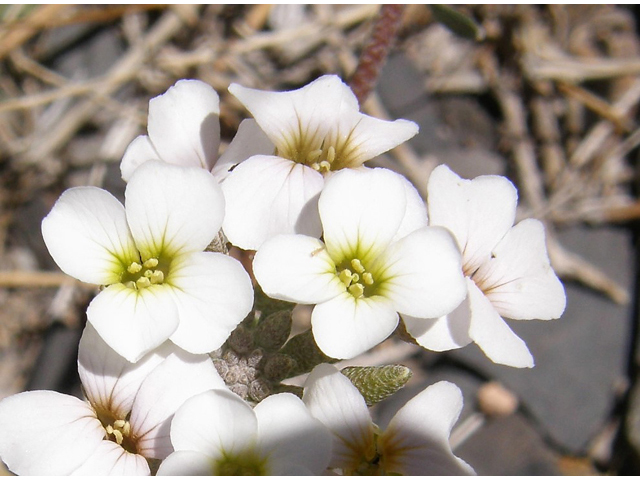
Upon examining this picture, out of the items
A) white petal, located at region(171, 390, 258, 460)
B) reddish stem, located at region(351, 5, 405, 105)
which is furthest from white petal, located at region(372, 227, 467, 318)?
reddish stem, located at region(351, 5, 405, 105)

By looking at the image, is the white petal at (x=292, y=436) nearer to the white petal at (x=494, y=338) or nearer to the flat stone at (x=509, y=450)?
the white petal at (x=494, y=338)

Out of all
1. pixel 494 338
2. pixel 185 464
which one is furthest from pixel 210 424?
pixel 494 338

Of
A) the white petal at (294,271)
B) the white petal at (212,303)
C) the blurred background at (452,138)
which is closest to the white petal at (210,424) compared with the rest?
the white petal at (212,303)

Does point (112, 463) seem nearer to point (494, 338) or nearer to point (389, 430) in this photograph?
point (389, 430)

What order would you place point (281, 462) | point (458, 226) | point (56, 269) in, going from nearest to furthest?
1. point (281, 462)
2. point (458, 226)
3. point (56, 269)


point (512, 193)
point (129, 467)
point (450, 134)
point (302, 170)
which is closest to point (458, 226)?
point (512, 193)

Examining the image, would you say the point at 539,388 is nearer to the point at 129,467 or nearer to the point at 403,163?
the point at 403,163
